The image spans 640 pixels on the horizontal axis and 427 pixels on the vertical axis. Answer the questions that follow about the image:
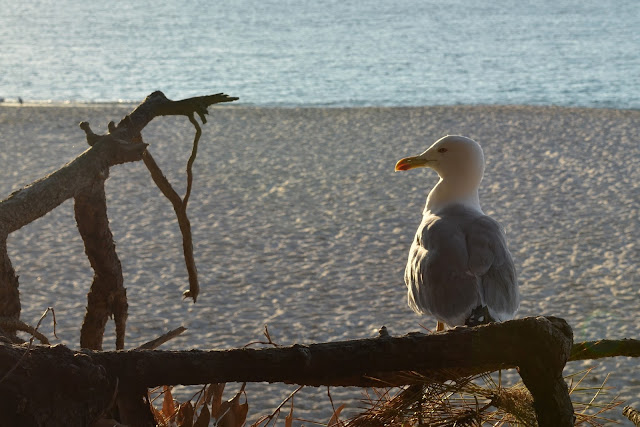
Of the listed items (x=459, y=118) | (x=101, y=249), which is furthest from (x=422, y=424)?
(x=459, y=118)

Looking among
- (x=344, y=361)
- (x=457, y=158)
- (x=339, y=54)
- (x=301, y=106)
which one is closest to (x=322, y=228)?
(x=457, y=158)

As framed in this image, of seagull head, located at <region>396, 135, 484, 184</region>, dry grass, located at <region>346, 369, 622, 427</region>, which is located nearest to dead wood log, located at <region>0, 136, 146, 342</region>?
dry grass, located at <region>346, 369, 622, 427</region>

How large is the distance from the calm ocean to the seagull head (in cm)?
788

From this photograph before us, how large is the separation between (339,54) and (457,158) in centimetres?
1292

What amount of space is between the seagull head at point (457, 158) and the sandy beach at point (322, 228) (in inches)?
40.4

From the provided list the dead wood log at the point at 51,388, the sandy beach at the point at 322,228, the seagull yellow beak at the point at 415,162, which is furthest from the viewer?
the sandy beach at the point at 322,228

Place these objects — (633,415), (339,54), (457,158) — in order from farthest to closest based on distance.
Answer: (339,54) → (457,158) → (633,415)

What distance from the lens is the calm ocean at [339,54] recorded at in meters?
11.4

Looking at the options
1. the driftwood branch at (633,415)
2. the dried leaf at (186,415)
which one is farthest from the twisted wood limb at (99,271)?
the driftwood branch at (633,415)

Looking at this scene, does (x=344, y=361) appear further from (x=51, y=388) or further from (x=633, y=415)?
(x=633, y=415)

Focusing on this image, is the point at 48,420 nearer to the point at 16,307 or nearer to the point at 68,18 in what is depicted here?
the point at 16,307

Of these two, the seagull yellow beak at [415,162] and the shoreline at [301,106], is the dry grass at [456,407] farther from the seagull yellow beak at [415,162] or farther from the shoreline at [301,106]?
the shoreline at [301,106]

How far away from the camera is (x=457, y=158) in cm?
267

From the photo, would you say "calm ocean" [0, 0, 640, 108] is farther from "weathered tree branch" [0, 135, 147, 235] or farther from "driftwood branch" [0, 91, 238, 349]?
"weathered tree branch" [0, 135, 147, 235]
